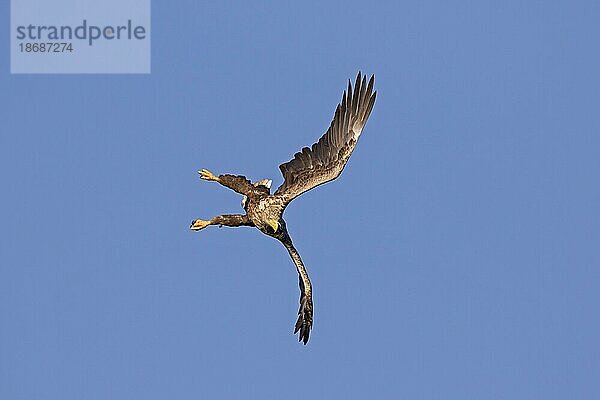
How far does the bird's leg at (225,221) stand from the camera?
32094 millimetres

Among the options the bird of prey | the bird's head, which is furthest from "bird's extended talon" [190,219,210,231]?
the bird's head

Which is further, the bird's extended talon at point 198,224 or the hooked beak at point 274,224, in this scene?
the hooked beak at point 274,224

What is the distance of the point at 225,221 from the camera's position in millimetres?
32406

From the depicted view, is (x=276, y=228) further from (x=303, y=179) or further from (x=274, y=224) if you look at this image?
(x=303, y=179)

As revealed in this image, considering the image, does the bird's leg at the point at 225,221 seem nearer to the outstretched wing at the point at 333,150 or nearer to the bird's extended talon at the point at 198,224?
the bird's extended talon at the point at 198,224

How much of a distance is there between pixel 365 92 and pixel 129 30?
47.3 ft

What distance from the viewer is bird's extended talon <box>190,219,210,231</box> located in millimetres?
32000

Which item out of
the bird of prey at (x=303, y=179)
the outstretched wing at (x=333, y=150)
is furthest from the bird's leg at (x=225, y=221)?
the outstretched wing at (x=333, y=150)

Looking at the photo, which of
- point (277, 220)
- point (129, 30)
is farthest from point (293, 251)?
point (129, 30)

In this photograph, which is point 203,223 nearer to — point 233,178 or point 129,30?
point 233,178

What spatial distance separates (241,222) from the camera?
32.6 m

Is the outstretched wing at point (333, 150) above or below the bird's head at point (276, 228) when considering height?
above

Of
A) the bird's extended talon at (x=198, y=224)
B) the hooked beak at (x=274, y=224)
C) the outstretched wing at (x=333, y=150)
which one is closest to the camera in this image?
the bird's extended talon at (x=198, y=224)

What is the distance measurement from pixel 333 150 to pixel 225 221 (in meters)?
3.73
